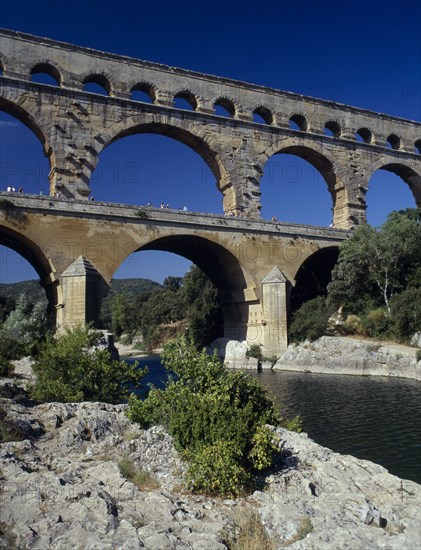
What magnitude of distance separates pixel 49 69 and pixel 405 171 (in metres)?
26.0

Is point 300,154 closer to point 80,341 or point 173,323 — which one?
point 80,341

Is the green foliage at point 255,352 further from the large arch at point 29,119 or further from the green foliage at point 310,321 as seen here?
the large arch at point 29,119

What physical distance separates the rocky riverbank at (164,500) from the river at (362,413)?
6.34 ft

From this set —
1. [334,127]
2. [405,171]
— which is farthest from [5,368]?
[405,171]

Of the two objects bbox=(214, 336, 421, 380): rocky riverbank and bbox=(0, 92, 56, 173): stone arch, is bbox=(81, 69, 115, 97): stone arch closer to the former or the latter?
bbox=(0, 92, 56, 173): stone arch

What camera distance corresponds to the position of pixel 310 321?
27.5 m

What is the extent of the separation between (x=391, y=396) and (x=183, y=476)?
1237 centimetres

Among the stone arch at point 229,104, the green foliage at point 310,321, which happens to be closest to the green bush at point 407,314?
the green foliage at point 310,321

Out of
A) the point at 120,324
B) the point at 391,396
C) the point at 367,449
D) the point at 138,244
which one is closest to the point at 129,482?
the point at 367,449

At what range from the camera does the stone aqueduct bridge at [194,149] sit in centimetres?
2253

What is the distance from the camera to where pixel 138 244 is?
24.2 metres

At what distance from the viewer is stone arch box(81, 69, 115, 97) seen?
27.1m

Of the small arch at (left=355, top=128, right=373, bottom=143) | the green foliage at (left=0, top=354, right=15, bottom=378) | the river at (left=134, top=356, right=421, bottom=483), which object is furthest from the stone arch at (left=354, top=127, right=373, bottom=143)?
the green foliage at (left=0, top=354, right=15, bottom=378)

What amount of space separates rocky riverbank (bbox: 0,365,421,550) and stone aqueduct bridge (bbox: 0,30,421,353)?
14.6m
